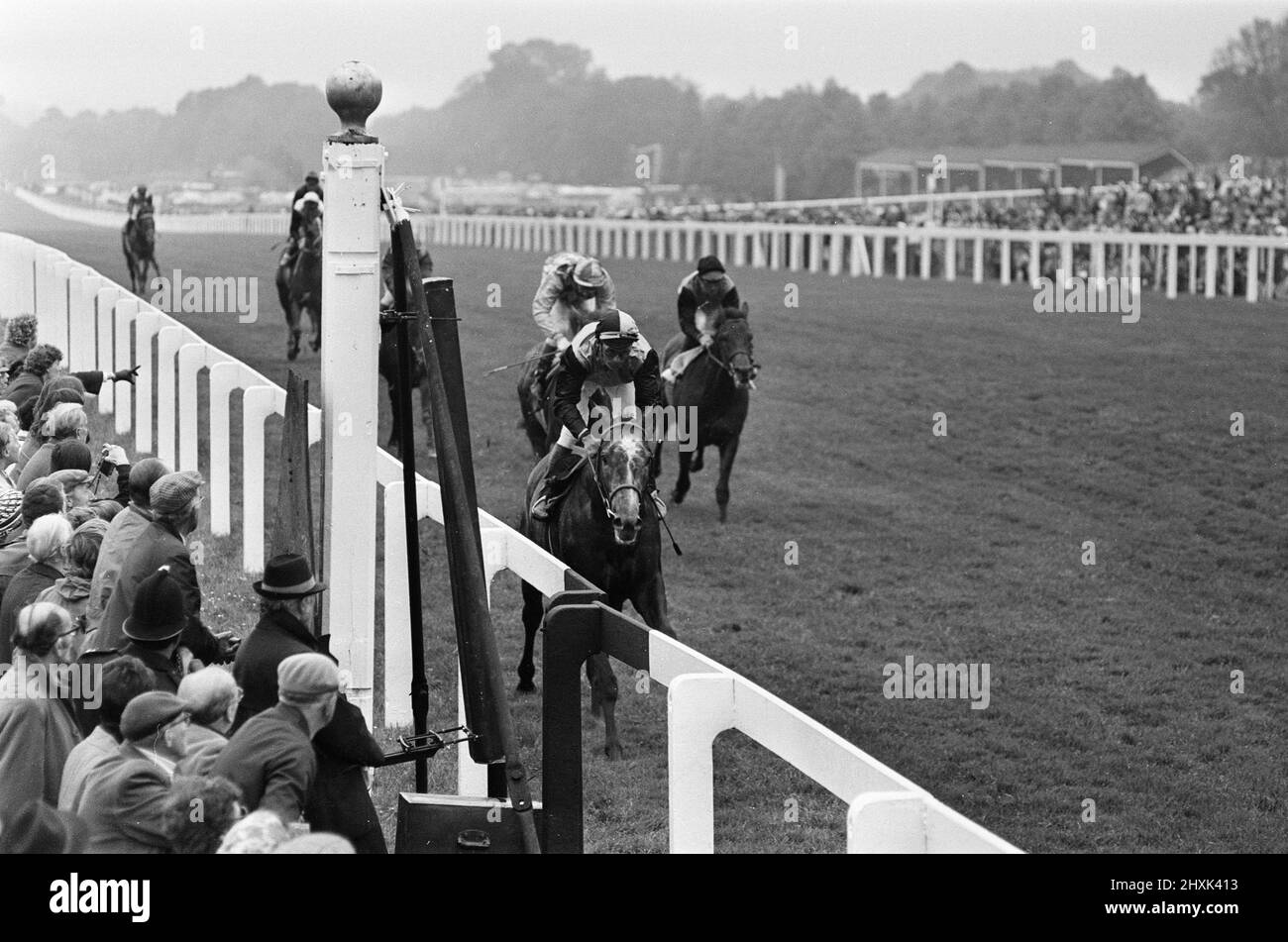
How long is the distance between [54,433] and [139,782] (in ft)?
14.0

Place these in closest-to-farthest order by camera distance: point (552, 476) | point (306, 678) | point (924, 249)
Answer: point (306, 678)
point (552, 476)
point (924, 249)

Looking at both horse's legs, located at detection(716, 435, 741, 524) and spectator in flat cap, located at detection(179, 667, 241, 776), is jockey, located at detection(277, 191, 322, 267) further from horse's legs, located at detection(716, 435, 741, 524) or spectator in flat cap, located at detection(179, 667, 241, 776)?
spectator in flat cap, located at detection(179, 667, 241, 776)

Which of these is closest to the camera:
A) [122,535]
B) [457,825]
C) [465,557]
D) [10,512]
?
[457,825]

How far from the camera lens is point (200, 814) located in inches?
165

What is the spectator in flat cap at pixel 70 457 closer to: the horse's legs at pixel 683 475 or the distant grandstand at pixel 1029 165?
the horse's legs at pixel 683 475

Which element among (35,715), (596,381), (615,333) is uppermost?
(615,333)

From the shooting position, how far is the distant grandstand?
194ft

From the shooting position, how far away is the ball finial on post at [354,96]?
5.66 metres

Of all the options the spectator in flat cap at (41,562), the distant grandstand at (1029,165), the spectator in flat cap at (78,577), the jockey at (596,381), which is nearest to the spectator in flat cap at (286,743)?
the spectator in flat cap at (78,577)

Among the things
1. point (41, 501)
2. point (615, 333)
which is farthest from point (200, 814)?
point (615, 333)

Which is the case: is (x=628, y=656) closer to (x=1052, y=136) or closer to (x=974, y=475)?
(x=974, y=475)

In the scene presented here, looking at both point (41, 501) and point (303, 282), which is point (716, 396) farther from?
point (41, 501)

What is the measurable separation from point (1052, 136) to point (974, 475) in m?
63.4
